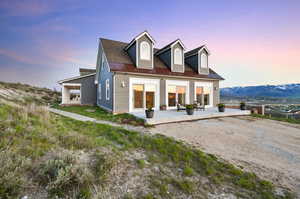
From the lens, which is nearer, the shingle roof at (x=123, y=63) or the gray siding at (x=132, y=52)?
the shingle roof at (x=123, y=63)

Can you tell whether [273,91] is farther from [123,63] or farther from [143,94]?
[123,63]

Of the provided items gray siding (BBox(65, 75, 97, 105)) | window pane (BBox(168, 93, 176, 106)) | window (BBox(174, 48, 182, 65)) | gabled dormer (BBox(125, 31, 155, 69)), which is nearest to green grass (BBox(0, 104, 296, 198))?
window pane (BBox(168, 93, 176, 106))

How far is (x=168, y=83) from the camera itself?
36.1ft

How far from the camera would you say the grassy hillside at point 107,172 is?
5.97 feet

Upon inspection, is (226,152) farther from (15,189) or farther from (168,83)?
(168,83)

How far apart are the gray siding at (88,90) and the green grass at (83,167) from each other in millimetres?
11423

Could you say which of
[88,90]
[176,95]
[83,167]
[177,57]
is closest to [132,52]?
[177,57]

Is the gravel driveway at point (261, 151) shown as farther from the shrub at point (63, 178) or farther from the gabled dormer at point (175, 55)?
the gabled dormer at point (175, 55)

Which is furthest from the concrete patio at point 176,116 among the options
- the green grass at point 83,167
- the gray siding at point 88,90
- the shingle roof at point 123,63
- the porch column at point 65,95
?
the porch column at point 65,95

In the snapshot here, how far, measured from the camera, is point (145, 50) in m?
10.6

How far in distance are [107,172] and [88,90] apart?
15.0 m

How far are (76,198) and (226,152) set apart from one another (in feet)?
14.9

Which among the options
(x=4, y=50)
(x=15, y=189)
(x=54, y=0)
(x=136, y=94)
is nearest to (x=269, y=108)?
(x=136, y=94)

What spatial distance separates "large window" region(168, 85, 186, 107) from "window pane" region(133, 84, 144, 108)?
8.99 ft
